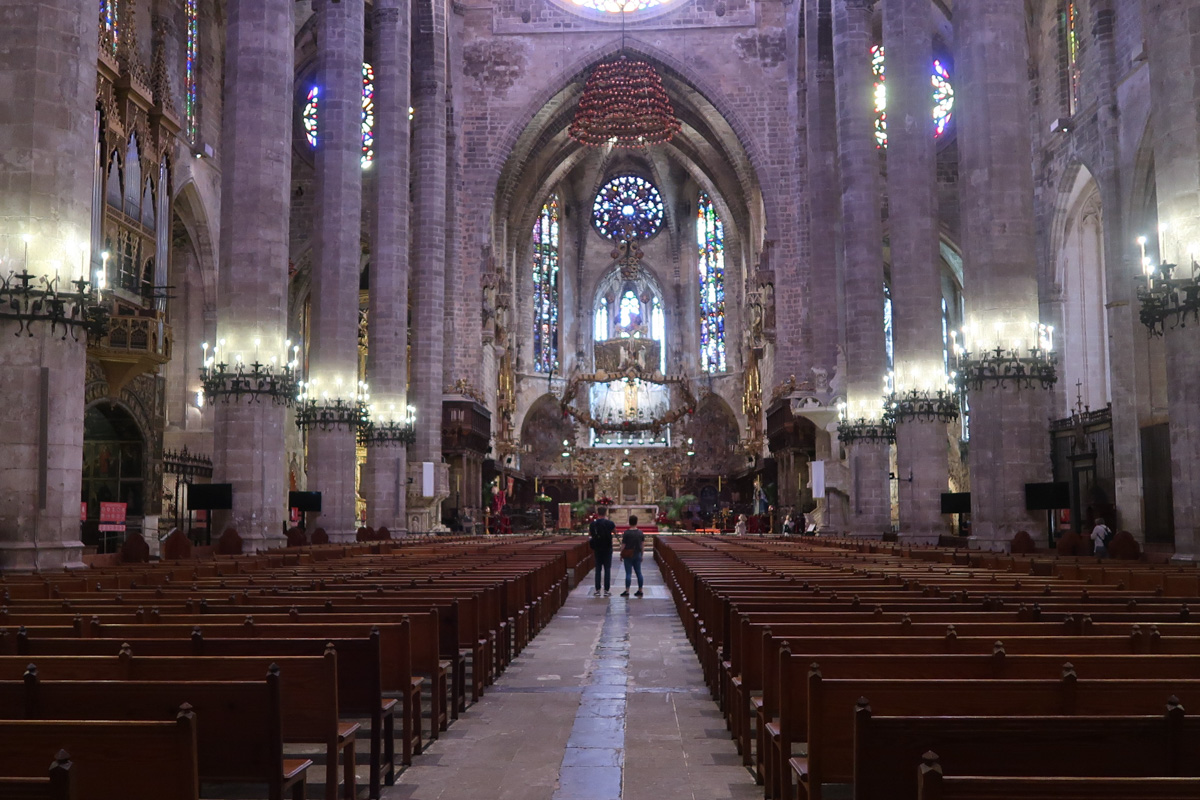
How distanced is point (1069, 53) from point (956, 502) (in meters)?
14.5

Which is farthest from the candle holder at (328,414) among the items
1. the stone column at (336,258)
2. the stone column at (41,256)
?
the stone column at (41,256)

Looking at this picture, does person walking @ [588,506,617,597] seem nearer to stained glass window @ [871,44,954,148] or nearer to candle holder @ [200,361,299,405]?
candle holder @ [200,361,299,405]

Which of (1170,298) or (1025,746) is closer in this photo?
(1025,746)

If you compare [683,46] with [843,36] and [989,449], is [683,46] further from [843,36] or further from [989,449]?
[989,449]

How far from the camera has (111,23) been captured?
24.3 meters

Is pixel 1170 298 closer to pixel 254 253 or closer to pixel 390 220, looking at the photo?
pixel 254 253

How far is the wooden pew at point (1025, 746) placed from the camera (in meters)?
2.87

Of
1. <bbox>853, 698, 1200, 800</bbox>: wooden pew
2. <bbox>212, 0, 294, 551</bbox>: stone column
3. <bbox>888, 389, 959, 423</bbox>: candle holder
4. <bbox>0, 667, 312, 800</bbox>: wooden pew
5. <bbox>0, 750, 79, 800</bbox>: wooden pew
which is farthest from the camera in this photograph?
<bbox>888, 389, 959, 423</bbox>: candle holder

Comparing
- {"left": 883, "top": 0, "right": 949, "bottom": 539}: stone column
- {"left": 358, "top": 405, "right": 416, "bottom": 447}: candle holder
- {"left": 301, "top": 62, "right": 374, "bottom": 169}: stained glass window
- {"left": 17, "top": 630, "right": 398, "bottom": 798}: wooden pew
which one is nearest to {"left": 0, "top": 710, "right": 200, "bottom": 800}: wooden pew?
{"left": 17, "top": 630, "right": 398, "bottom": 798}: wooden pew

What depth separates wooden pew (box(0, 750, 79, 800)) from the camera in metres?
2.32

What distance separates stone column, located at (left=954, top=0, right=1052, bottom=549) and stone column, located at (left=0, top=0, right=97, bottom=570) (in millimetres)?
13105

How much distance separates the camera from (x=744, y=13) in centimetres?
4369

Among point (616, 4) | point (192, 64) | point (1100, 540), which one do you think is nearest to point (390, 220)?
point (192, 64)

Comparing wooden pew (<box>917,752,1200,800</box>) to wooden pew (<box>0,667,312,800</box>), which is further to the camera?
wooden pew (<box>0,667,312,800</box>)
